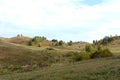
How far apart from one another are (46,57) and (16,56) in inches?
254

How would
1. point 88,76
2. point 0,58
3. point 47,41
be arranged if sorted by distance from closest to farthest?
1. point 88,76
2. point 0,58
3. point 47,41

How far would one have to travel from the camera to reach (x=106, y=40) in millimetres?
151500

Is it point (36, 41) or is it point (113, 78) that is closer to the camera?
point (113, 78)

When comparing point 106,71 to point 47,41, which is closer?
point 106,71

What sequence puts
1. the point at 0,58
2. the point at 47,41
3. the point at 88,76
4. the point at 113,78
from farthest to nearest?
the point at 47,41 → the point at 0,58 → the point at 88,76 → the point at 113,78

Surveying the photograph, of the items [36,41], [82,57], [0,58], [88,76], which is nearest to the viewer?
[88,76]

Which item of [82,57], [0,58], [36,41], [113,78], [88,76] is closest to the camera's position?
[113,78]

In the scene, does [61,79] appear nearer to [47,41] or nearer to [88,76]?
[88,76]

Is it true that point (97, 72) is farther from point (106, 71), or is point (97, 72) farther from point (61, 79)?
point (61, 79)

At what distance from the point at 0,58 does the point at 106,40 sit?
89941 mm

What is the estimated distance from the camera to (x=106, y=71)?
81.4 feet

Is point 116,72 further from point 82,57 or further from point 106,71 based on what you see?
point 82,57

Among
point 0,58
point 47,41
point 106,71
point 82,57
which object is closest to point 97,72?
point 106,71

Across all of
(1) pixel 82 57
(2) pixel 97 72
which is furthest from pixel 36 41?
(2) pixel 97 72
